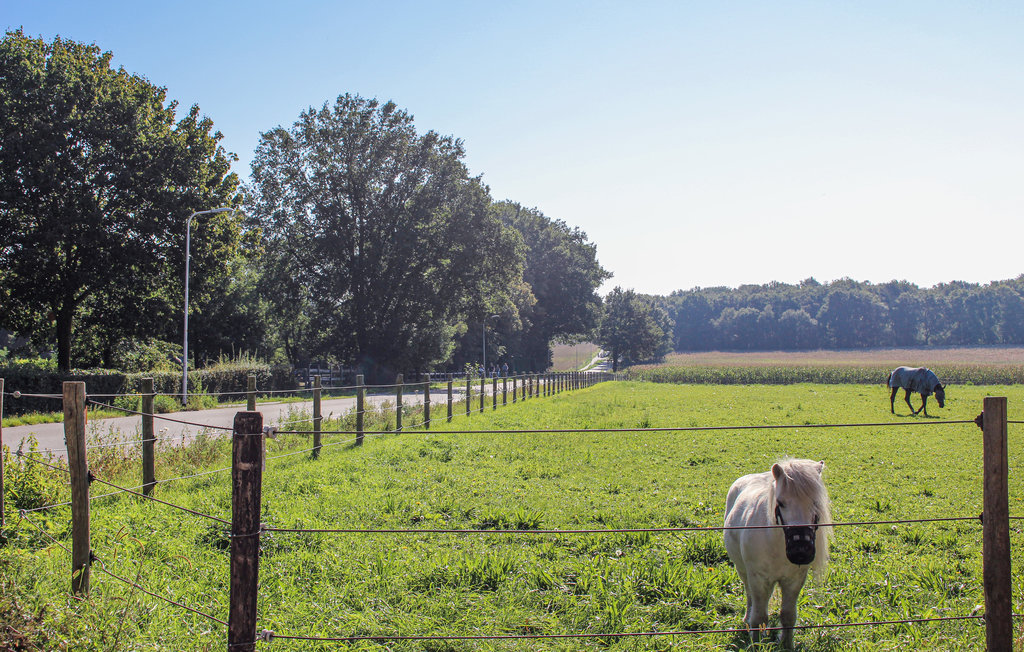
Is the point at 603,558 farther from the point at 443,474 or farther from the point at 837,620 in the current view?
the point at 443,474

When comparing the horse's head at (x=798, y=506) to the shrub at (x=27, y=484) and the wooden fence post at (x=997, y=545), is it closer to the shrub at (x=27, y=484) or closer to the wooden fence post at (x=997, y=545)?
the wooden fence post at (x=997, y=545)

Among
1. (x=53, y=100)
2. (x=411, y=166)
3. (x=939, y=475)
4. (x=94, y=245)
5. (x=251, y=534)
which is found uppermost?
(x=411, y=166)

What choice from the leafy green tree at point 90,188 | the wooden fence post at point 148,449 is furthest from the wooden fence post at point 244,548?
the leafy green tree at point 90,188

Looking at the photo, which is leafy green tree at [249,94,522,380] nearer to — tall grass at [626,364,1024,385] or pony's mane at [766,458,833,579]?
tall grass at [626,364,1024,385]

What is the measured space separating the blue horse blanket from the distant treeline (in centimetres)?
12492

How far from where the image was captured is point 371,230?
48.3 metres

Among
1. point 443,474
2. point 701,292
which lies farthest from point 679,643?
point 701,292

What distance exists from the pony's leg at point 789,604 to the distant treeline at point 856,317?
14746 cm

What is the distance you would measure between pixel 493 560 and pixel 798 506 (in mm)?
2608

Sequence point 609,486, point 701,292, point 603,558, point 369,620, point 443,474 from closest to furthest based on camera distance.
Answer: point 369,620 → point 603,558 → point 609,486 → point 443,474 → point 701,292

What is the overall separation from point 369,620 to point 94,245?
2933 cm

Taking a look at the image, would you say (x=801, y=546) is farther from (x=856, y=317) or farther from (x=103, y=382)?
(x=856, y=317)

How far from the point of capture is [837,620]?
4672 mm

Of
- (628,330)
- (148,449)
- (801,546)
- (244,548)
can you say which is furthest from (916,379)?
(628,330)
